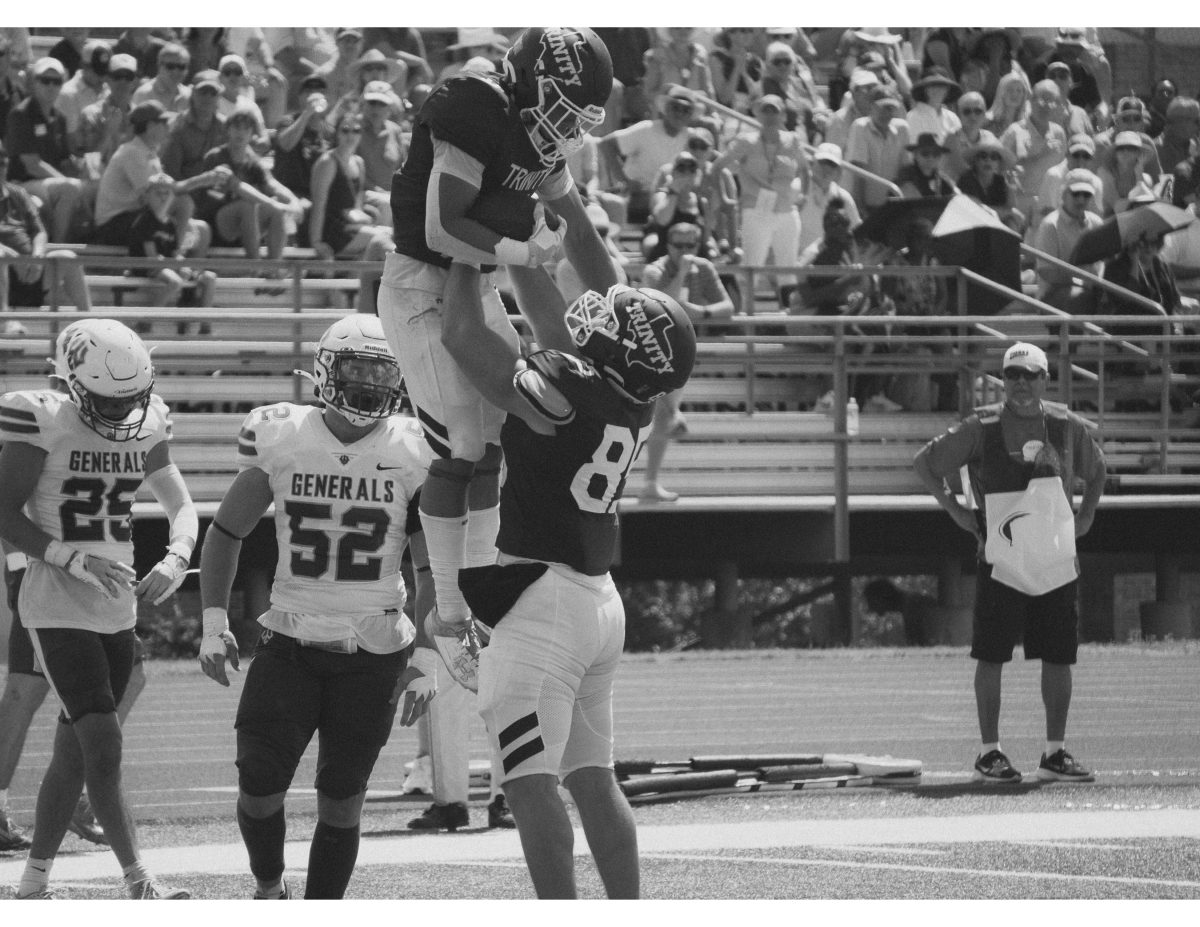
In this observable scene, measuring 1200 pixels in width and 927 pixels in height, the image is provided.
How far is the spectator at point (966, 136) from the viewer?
15.8 meters

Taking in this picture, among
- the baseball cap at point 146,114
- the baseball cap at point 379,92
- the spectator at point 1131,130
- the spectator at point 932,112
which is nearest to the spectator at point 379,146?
the baseball cap at point 379,92

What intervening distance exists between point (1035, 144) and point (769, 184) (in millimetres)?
2943

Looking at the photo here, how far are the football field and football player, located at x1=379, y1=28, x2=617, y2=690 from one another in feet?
4.52

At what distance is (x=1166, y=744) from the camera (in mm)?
9906

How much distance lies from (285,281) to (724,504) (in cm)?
325

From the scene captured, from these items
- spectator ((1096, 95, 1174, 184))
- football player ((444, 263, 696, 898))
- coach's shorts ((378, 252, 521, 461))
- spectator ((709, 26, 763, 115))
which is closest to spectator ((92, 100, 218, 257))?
spectator ((709, 26, 763, 115))

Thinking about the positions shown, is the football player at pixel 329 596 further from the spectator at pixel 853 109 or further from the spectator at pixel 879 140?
the spectator at pixel 853 109

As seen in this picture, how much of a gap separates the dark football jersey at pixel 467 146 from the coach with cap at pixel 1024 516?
3.98 meters

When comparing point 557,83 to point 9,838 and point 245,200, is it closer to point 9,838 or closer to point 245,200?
point 9,838

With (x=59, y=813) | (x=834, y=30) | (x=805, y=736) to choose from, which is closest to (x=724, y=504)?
(x=805, y=736)

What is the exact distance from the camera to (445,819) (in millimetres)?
7734

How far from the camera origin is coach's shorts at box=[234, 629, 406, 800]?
5438 millimetres

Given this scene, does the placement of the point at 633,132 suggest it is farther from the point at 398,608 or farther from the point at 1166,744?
the point at 398,608

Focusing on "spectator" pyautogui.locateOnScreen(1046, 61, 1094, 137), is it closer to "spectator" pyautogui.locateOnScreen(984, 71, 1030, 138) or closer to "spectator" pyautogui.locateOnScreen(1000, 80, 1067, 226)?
"spectator" pyautogui.locateOnScreen(1000, 80, 1067, 226)
